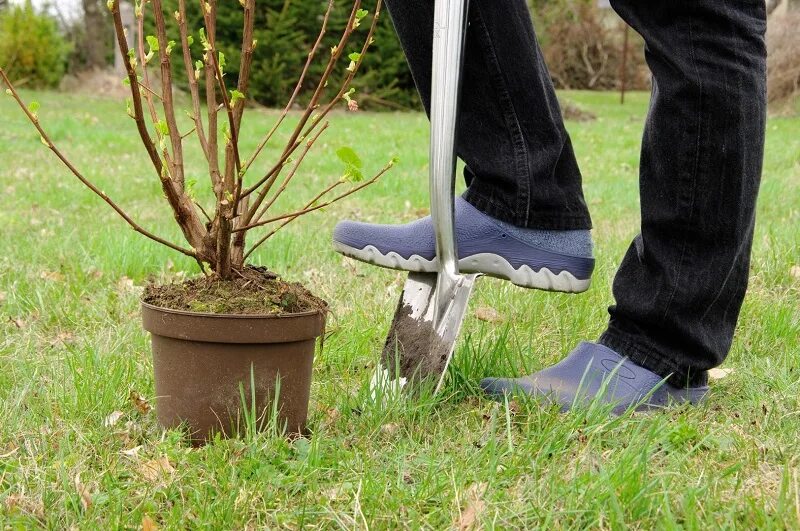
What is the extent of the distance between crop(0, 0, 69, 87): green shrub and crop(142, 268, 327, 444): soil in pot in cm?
1836

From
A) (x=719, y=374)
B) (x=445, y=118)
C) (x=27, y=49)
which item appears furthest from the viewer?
(x=27, y=49)

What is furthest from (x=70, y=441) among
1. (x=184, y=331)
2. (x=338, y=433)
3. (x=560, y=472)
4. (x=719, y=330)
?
(x=719, y=330)

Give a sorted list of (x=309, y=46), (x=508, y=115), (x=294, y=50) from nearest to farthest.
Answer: (x=508, y=115)
(x=294, y=50)
(x=309, y=46)

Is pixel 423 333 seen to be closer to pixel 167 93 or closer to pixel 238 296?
pixel 238 296

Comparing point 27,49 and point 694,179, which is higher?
point 27,49

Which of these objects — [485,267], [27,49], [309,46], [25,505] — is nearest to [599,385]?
[485,267]

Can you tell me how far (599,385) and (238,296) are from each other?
2.41ft

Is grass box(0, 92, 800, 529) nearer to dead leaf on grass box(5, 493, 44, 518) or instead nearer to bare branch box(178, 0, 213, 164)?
dead leaf on grass box(5, 493, 44, 518)

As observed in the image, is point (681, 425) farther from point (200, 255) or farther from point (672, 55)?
point (200, 255)

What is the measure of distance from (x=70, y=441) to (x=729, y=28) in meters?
1.38

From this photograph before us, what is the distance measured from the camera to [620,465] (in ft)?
4.65

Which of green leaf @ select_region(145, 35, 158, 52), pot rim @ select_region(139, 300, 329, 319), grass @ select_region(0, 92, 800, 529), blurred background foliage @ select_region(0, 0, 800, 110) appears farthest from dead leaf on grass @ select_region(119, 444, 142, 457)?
blurred background foliage @ select_region(0, 0, 800, 110)

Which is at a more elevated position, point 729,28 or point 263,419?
point 729,28

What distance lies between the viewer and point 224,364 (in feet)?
5.32
